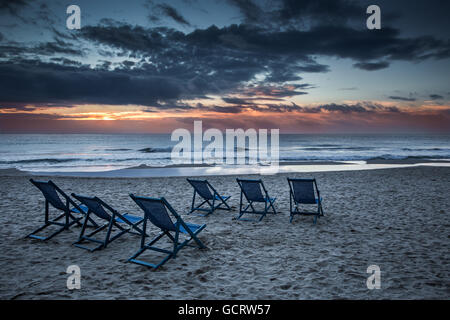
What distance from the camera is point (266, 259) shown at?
13.2 feet

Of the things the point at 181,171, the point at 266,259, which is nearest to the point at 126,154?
the point at 181,171

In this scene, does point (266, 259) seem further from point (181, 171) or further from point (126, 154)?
point (126, 154)

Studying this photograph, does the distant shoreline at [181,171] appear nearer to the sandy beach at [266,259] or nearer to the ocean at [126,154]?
the ocean at [126,154]

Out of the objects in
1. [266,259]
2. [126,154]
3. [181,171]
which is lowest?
[266,259]

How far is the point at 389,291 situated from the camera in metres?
3.09

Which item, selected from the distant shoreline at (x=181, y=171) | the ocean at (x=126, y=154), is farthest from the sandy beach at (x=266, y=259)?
the ocean at (x=126, y=154)

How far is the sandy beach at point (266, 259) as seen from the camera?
3.12 m

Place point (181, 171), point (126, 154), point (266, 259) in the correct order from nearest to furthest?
point (266, 259), point (181, 171), point (126, 154)

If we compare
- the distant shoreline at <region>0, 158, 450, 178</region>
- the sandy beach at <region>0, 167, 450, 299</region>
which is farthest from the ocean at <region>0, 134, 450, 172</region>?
the sandy beach at <region>0, 167, 450, 299</region>

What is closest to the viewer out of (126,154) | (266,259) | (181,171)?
(266,259)

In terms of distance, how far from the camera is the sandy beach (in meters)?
3.12

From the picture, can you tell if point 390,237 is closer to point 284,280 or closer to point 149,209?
point 284,280

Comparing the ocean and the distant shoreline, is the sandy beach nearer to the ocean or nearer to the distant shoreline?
the distant shoreline

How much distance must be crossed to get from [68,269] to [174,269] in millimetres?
1456
